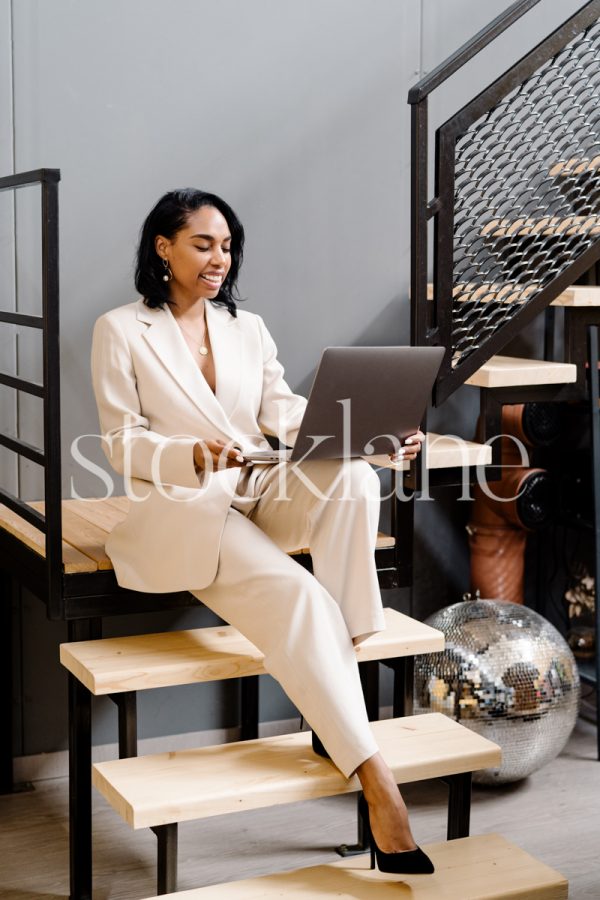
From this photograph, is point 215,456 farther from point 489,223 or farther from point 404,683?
point 489,223

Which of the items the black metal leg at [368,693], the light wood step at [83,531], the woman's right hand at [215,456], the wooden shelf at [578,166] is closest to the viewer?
the woman's right hand at [215,456]

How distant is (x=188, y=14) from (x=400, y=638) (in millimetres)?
1883

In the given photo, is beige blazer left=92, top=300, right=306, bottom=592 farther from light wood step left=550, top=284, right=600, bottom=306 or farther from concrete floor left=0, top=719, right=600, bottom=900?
light wood step left=550, top=284, right=600, bottom=306

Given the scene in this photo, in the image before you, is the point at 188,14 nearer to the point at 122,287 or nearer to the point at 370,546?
the point at 122,287

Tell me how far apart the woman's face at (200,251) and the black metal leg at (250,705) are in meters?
1.33

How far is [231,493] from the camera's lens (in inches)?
107

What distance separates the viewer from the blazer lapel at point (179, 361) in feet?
9.14

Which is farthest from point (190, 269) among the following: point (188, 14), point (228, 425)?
point (188, 14)

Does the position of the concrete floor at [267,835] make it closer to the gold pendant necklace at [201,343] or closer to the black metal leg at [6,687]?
the black metal leg at [6,687]

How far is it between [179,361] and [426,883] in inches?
51.1

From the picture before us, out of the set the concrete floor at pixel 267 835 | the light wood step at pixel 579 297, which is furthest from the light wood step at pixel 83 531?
the light wood step at pixel 579 297

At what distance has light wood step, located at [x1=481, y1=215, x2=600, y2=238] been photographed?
3285mm

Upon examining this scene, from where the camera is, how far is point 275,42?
351cm

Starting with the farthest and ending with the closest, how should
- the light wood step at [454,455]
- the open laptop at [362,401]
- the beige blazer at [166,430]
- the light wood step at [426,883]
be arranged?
the light wood step at [454,455], the beige blazer at [166,430], the open laptop at [362,401], the light wood step at [426,883]
